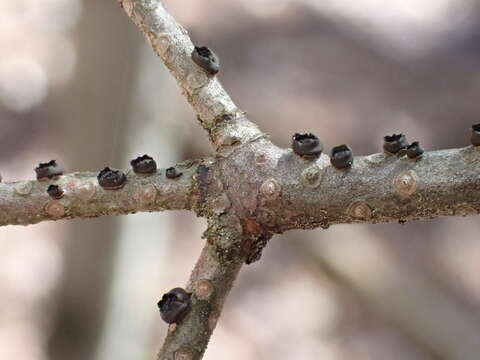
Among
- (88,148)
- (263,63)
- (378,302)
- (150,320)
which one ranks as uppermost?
(263,63)

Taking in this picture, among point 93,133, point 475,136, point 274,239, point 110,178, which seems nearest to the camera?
point 475,136

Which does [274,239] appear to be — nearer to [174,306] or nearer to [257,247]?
[257,247]

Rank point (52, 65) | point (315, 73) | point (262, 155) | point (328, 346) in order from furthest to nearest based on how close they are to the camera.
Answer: point (52, 65) < point (315, 73) < point (328, 346) < point (262, 155)

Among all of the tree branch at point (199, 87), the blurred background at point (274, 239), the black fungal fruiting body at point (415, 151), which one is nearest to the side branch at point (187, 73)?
the tree branch at point (199, 87)

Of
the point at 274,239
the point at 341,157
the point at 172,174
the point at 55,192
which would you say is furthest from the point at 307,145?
the point at 274,239

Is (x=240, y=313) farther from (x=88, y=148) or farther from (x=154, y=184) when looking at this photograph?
(x=154, y=184)

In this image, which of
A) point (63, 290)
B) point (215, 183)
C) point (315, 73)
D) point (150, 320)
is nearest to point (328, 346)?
point (150, 320)
